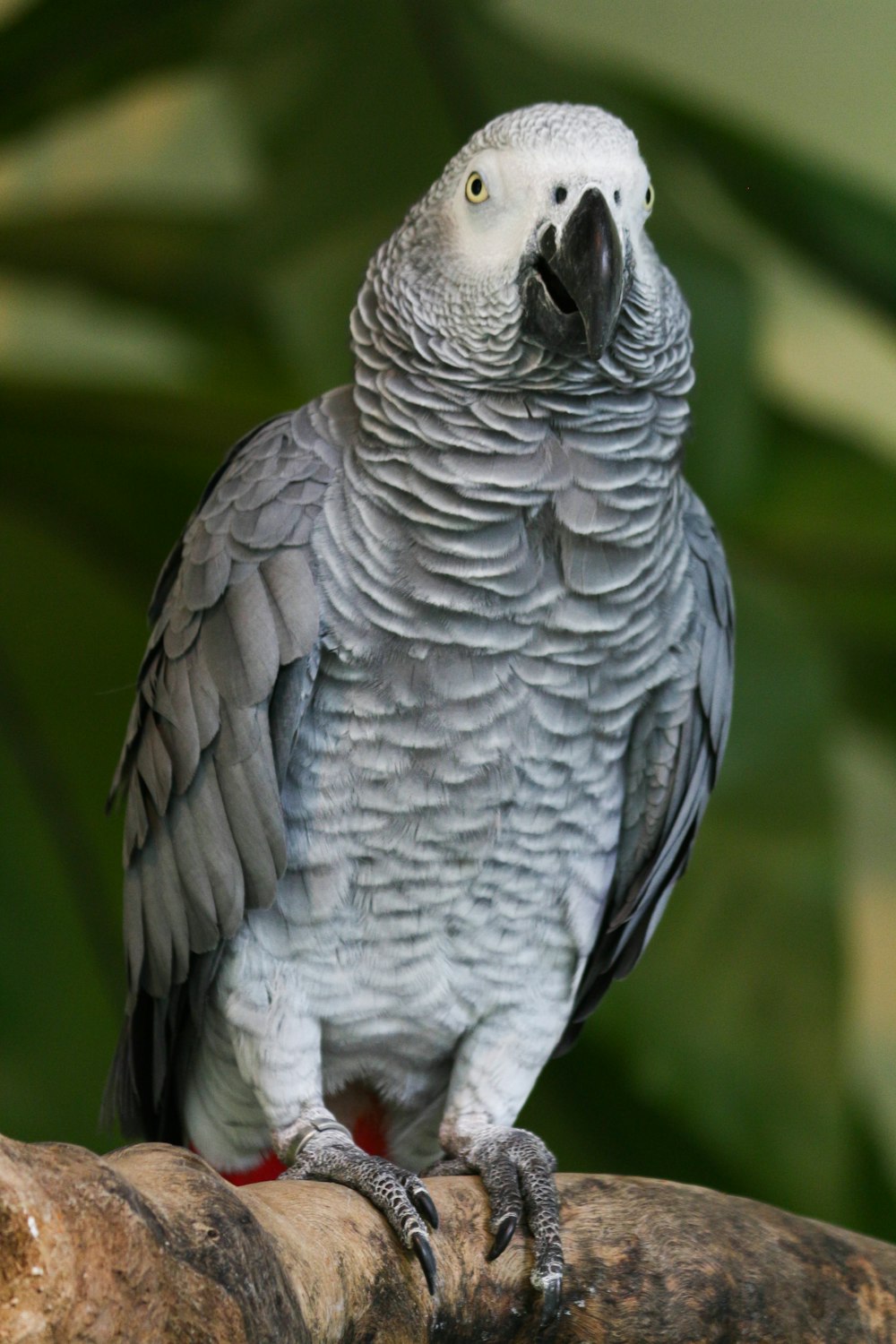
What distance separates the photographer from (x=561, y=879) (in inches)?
42.0

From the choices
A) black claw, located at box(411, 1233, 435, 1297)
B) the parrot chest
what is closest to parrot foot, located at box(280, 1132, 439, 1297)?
black claw, located at box(411, 1233, 435, 1297)

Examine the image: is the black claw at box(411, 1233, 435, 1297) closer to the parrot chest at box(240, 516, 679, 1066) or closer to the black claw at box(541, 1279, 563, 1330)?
the black claw at box(541, 1279, 563, 1330)

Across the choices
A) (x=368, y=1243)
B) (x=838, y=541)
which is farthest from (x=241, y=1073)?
(x=838, y=541)

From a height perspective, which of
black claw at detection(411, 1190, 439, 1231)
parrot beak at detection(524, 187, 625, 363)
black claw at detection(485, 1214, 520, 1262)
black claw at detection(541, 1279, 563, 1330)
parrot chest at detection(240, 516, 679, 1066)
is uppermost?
parrot beak at detection(524, 187, 625, 363)

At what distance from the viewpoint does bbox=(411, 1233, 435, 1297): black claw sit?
0.86 metres

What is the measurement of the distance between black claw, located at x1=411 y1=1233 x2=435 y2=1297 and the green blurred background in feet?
2.31

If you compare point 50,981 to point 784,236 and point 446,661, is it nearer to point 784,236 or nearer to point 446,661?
point 446,661

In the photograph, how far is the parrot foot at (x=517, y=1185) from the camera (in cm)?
90

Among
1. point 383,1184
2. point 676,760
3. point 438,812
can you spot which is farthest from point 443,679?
point 383,1184

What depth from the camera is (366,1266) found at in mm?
824

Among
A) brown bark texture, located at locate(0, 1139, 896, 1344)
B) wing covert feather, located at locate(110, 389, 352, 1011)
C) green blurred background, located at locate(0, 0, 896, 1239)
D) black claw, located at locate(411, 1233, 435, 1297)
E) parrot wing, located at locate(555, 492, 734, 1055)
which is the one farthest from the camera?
green blurred background, located at locate(0, 0, 896, 1239)

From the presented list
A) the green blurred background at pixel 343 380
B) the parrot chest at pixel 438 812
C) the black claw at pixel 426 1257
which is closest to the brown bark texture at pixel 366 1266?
the black claw at pixel 426 1257

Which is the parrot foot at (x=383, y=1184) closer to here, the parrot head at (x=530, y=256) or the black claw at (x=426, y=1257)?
the black claw at (x=426, y=1257)

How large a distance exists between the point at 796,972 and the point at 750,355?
724mm
